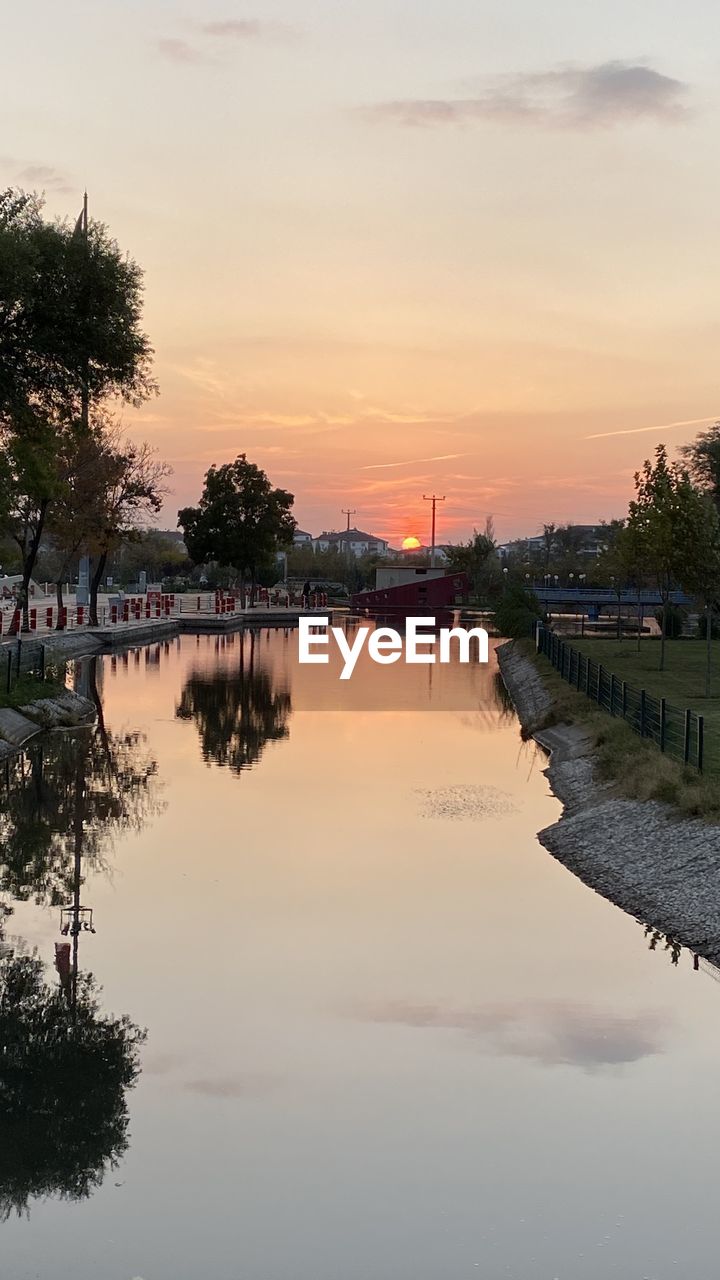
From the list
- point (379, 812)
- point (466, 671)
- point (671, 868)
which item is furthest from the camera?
point (466, 671)

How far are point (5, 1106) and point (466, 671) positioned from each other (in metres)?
50.9

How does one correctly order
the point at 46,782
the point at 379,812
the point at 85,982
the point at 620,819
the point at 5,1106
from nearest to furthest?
the point at 5,1106 → the point at 85,982 → the point at 620,819 → the point at 379,812 → the point at 46,782

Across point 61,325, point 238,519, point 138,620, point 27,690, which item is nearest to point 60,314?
point 61,325

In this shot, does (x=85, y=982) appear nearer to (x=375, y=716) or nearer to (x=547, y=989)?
(x=547, y=989)

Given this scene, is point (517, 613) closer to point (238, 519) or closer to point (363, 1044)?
Answer: point (238, 519)

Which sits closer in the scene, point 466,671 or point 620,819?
point 620,819

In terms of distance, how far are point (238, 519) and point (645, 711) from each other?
81666 millimetres

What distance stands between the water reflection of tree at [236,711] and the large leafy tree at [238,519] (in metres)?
50.7

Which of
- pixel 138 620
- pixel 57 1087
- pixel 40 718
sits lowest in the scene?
pixel 57 1087

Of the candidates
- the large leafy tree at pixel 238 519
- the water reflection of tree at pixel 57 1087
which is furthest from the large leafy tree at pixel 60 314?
the large leafy tree at pixel 238 519

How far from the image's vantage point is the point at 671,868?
21.6 meters

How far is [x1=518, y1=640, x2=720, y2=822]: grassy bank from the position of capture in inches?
936

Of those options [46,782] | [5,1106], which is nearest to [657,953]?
[5,1106]

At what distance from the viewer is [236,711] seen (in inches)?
1789
